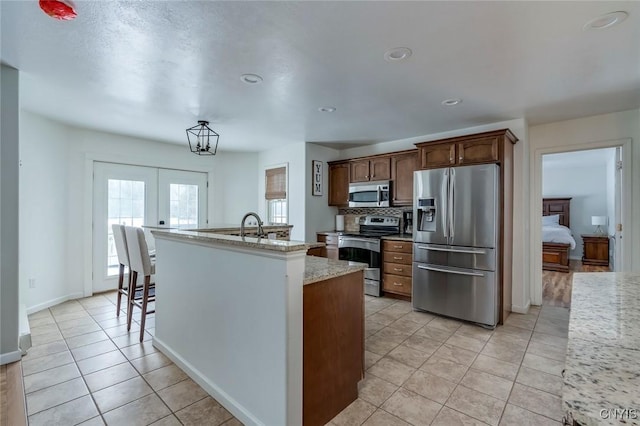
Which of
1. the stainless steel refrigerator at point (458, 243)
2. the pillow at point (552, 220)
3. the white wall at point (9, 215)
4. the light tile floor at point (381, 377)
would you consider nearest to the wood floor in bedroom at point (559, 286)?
the light tile floor at point (381, 377)

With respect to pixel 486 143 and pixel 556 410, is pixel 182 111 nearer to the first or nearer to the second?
pixel 486 143

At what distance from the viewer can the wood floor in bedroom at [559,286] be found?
4.18 metres

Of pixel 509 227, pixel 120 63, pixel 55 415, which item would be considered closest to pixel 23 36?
pixel 120 63

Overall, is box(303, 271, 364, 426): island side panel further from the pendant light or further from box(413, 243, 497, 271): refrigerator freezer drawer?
the pendant light

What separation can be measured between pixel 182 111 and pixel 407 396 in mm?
3636

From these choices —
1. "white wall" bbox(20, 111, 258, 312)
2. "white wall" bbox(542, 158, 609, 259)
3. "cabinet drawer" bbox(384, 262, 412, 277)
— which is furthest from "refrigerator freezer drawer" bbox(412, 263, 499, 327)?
"white wall" bbox(542, 158, 609, 259)

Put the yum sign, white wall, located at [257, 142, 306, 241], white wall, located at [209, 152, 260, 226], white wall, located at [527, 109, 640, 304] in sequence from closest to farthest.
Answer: white wall, located at [527, 109, 640, 304] < white wall, located at [257, 142, 306, 241] < the yum sign < white wall, located at [209, 152, 260, 226]

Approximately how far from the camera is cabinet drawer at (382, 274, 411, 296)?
4.19 meters

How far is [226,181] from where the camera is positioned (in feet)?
20.0

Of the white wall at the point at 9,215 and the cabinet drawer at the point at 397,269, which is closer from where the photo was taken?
the white wall at the point at 9,215

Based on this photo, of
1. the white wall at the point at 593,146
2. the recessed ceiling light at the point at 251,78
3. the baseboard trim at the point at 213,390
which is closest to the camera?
the baseboard trim at the point at 213,390

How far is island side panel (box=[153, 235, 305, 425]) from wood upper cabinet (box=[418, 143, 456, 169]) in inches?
110

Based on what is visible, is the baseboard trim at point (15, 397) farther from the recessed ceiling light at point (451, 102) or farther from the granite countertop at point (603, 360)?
the recessed ceiling light at point (451, 102)

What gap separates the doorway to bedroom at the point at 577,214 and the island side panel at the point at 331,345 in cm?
484
